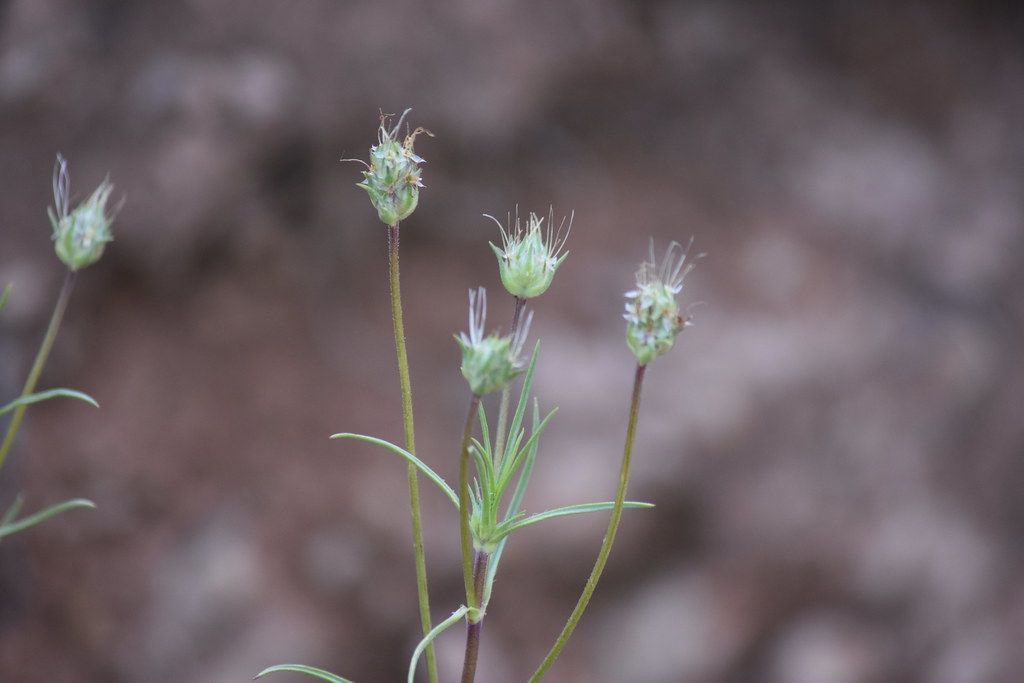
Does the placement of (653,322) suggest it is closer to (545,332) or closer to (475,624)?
(475,624)

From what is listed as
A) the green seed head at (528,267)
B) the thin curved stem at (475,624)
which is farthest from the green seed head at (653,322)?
the thin curved stem at (475,624)

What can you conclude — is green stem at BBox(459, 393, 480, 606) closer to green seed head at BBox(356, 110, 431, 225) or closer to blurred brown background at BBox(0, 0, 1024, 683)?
green seed head at BBox(356, 110, 431, 225)

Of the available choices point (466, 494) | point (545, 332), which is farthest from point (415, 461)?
point (545, 332)

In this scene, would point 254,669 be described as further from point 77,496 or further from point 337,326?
point 337,326

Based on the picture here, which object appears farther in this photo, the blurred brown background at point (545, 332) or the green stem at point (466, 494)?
the blurred brown background at point (545, 332)

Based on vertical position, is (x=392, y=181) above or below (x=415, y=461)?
above

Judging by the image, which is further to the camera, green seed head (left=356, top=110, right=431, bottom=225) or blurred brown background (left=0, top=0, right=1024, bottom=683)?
blurred brown background (left=0, top=0, right=1024, bottom=683)

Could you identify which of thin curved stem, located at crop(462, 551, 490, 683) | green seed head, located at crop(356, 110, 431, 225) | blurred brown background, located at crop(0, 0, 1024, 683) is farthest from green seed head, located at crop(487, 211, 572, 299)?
blurred brown background, located at crop(0, 0, 1024, 683)

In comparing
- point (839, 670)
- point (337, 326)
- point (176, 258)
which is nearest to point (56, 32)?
point (176, 258)

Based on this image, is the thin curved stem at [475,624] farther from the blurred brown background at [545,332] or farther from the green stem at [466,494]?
the blurred brown background at [545,332]
